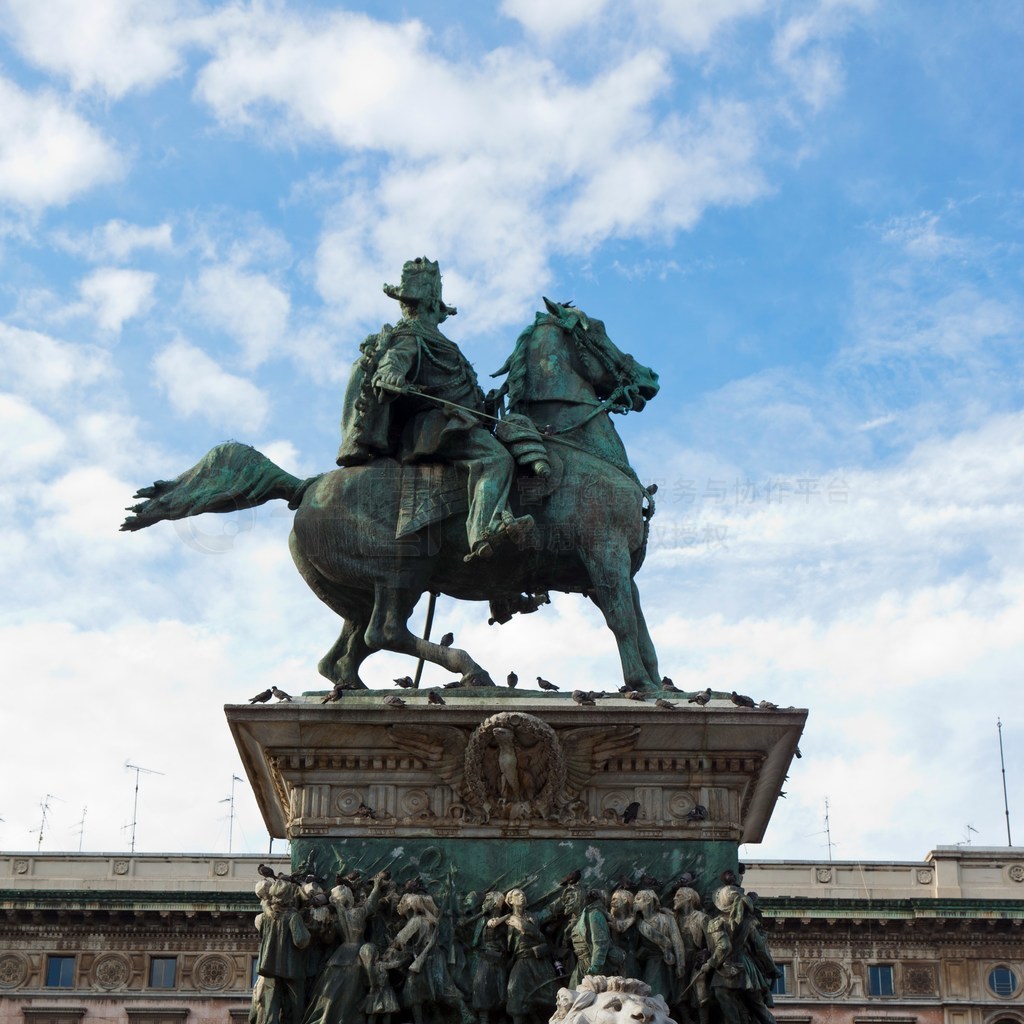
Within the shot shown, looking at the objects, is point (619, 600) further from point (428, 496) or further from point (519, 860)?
point (519, 860)

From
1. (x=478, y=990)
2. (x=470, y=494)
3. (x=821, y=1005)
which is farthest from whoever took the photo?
(x=821, y=1005)

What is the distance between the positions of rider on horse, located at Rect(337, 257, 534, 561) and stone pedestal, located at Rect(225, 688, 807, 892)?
70.3 inches

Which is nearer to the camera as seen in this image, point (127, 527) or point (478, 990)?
point (478, 990)

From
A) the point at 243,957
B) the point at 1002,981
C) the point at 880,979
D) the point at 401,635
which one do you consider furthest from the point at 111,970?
the point at 401,635

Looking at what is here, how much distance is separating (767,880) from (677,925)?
48059 mm

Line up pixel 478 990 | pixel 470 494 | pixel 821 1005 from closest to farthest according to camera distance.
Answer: pixel 478 990 < pixel 470 494 < pixel 821 1005

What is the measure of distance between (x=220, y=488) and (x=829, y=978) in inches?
1843

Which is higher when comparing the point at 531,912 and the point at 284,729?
the point at 284,729

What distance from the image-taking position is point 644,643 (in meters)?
17.4

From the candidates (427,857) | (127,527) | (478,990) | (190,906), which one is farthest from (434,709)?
(190,906)

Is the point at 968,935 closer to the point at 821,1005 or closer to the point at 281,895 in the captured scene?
the point at 821,1005

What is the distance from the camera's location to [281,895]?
15609mm

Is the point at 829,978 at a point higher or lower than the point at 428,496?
higher

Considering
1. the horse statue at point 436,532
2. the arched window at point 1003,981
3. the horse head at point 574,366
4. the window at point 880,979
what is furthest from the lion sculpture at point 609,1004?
the arched window at point 1003,981
